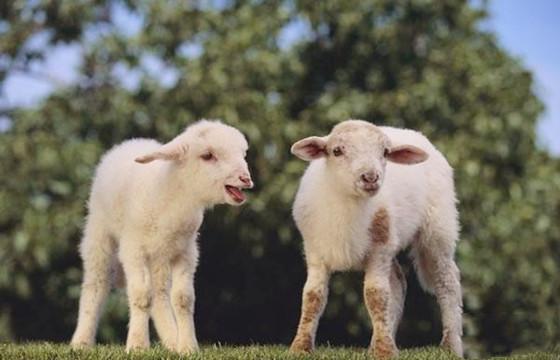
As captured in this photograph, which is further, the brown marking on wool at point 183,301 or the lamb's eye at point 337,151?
the brown marking on wool at point 183,301

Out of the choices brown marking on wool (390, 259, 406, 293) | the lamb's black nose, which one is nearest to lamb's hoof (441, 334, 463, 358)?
brown marking on wool (390, 259, 406, 293)

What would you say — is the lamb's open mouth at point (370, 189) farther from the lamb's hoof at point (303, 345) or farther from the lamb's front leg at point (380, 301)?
→ the lamb's hoof at point (303, 345)

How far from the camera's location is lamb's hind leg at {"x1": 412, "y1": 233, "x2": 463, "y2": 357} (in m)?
8.06

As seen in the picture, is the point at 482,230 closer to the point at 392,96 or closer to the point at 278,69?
the point at 392,96

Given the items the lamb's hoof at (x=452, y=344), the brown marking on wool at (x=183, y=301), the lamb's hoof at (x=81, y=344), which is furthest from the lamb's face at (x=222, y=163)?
the lamb's hoof at (x=452, y=344)

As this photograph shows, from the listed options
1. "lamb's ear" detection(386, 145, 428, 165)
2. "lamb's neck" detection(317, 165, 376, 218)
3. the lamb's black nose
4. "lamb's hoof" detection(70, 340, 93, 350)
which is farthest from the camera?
"lamb's hoof" detection(70, 340, 93, 350)

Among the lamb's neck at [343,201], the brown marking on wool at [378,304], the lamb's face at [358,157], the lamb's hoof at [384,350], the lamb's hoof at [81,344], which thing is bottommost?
the lamb's hoof at [384,350]

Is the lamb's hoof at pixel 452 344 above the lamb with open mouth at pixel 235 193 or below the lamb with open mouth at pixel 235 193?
below

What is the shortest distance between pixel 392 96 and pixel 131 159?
538 centimetres

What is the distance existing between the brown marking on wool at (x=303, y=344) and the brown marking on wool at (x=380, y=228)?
30.6 inches

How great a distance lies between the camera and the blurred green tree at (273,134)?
1243cm

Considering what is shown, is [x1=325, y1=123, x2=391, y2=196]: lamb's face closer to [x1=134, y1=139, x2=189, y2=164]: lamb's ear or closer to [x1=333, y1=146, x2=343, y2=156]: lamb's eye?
[x1=333, y1=146, x2=343, y2=156]: lamb's eye

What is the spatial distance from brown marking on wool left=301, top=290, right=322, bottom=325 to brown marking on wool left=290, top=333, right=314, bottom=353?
100 mm

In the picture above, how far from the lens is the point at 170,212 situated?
7297 millimetres
